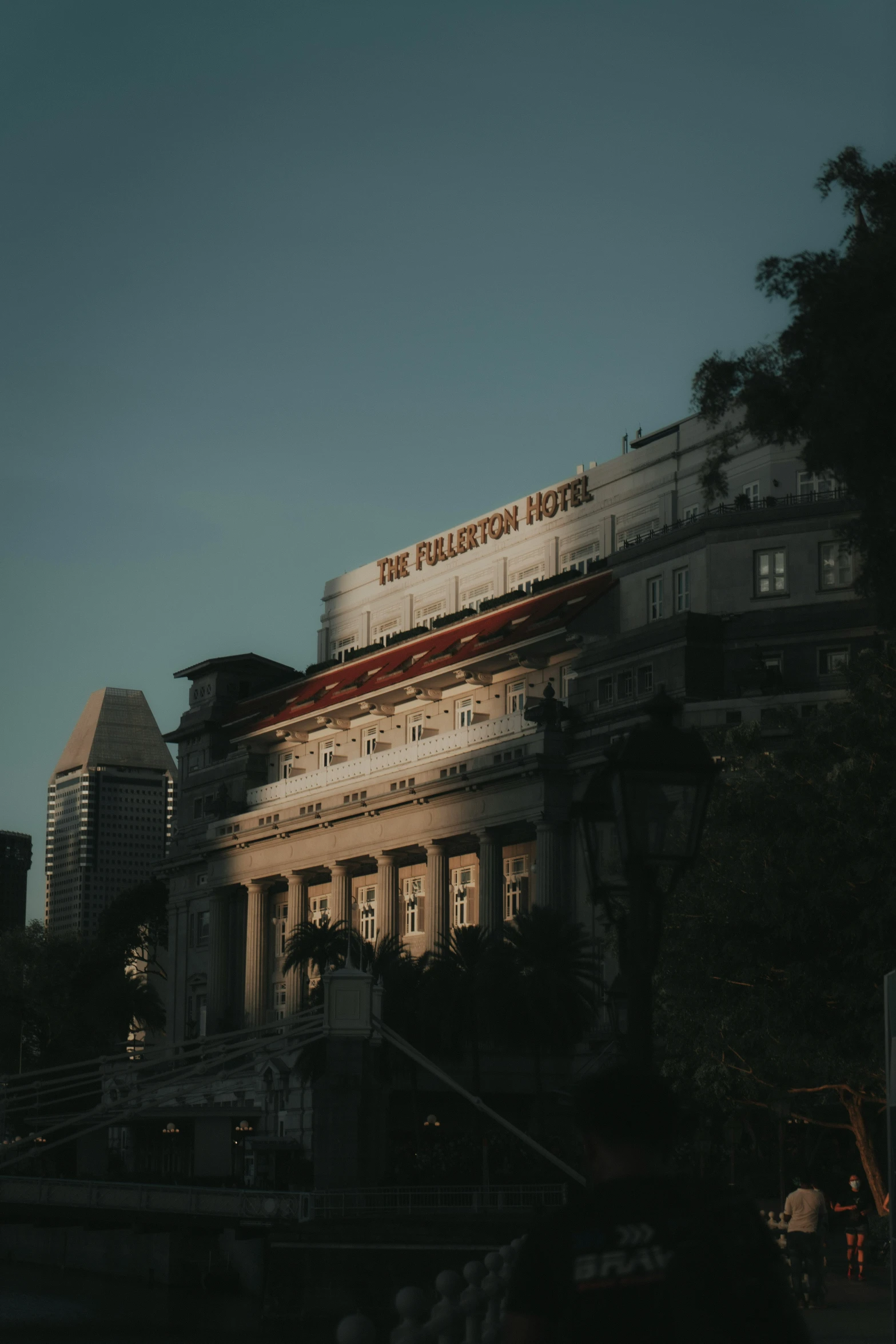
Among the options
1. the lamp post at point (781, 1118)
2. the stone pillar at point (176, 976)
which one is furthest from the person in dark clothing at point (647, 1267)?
the stone pillar at point (176, 976)

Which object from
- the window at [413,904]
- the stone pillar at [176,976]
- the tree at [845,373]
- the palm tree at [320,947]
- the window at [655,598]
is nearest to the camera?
the tree at [845,373]

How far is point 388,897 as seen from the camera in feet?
290

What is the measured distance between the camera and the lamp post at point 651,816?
39.5ft

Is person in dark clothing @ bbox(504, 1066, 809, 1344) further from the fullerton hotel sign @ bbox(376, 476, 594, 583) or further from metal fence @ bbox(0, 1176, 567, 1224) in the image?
the fullerton hotel sign @ bbox(376, 476, 594, 583)

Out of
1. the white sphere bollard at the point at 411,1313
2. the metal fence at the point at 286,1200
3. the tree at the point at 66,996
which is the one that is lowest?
the metal fence at the point at 286,1200

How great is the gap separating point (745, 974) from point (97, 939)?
86.6 metres

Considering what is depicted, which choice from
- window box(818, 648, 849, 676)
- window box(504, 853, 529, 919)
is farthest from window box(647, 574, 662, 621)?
window box(504, 853, 529, 919)

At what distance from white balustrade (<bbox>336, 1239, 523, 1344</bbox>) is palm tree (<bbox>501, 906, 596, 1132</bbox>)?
4238 centimetres

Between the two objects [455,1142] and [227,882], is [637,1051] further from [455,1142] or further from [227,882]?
[227,882]

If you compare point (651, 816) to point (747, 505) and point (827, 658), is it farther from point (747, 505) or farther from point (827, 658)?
point (747, 505)

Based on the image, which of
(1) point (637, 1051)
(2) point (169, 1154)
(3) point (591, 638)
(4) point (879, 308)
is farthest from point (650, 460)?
(1) point (637, 1051)

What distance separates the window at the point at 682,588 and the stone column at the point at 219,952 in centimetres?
3596

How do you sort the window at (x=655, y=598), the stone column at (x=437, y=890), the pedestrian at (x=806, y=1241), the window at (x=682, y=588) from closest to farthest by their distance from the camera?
the pedestrian at (x=806, y=1241) < the window at (x=682, y=588) < the window at (x=655, y=598) < the stone column at (x=437, y=890)

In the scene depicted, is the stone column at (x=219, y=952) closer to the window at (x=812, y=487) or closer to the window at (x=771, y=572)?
the window at (x=771, y=572)
